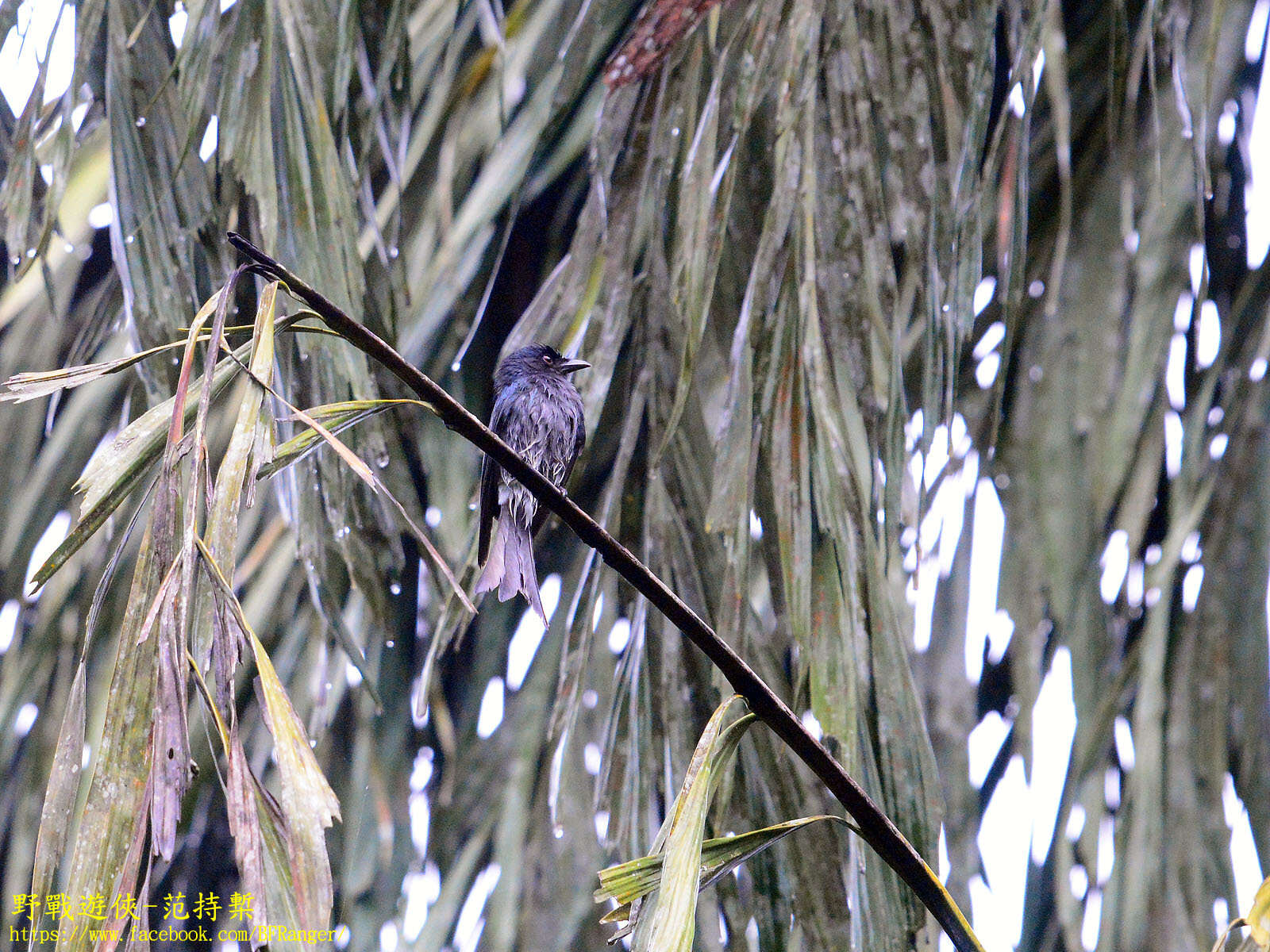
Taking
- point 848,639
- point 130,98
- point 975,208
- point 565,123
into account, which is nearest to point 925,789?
point 848,639

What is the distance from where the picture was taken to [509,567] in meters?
2.57

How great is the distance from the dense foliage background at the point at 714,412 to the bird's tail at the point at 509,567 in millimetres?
70

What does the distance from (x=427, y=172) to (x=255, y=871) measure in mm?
2332

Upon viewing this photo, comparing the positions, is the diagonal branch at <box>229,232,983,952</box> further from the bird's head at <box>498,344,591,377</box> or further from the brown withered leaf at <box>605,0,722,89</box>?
the bird's head at <box>498,344,591,377</box>

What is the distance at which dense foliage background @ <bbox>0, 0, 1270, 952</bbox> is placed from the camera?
2002 mm

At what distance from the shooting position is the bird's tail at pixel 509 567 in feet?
7.91

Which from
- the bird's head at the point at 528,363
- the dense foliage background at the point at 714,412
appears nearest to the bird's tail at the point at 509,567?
the dense foliage background at the point at 714,412

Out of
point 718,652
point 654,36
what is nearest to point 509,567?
point 654,36

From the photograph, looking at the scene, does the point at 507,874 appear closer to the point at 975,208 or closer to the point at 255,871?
the point at 975,208

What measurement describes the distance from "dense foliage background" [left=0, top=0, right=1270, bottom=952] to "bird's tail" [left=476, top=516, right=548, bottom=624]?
7cm

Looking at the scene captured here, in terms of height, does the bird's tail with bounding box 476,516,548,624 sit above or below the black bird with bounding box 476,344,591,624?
below

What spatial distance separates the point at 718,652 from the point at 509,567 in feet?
4.32

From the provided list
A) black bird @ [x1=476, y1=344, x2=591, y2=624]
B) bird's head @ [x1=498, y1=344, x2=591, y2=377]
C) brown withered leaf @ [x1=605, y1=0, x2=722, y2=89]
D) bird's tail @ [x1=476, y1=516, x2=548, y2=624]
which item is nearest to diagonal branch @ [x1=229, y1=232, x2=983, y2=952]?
bird's tail @ [x1=476, y1=516, x2=548, y2=624]

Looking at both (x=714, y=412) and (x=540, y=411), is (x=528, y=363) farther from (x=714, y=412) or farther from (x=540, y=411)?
(x=714, y=412)
